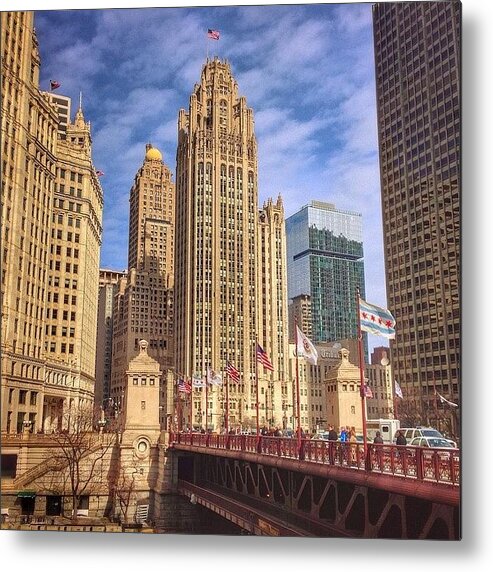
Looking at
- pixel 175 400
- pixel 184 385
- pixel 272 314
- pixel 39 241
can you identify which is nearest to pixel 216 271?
pixel 272 314

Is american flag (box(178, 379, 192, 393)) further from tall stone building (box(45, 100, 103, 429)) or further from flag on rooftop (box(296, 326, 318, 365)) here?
flag on rooftop (box(296, 326, 318, 365))

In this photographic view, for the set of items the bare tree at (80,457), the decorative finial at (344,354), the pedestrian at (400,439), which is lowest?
the bare tree at (80,457)

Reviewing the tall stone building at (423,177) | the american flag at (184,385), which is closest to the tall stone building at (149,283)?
the american flag at (184,385)

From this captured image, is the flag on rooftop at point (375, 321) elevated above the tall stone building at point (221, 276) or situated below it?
below

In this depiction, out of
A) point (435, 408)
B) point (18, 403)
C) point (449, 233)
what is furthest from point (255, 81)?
point (18, 403)

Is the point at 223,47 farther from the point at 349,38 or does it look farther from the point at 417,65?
the point at 417,65

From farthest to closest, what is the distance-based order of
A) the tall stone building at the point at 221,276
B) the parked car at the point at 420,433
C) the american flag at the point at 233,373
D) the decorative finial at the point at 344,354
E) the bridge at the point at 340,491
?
the tall stone building at the point at 221,276, the american flag at the point at 233,373, the decorative finial at the point at 344,354, the parked car at the point at 420,433, the bridge at the point at 340,491

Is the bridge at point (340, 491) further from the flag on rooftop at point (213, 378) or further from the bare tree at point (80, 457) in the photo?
the flag on rooftop at point (213, 378)
